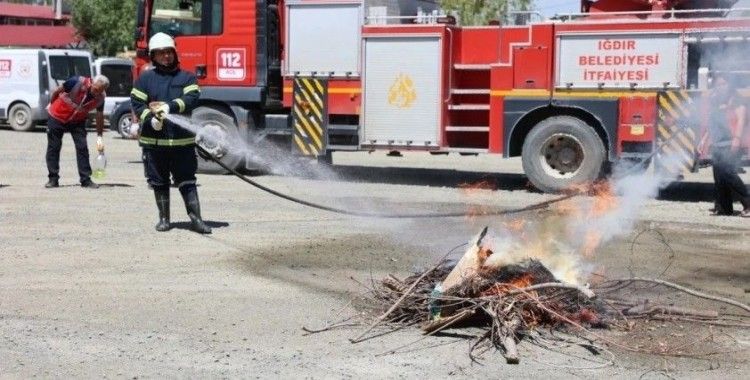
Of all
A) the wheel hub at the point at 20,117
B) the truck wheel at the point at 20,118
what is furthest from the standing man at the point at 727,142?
the wheel hub at the point at 20,117

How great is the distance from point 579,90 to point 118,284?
26.2 ft

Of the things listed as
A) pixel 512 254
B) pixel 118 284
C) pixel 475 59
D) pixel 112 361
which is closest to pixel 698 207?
pixel 475 59

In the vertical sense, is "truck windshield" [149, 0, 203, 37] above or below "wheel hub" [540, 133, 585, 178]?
above

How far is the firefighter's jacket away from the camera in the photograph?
32.4 ft

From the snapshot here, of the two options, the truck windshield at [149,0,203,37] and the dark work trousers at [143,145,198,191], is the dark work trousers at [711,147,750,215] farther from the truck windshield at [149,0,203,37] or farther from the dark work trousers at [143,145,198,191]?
the truck windshield at [149,0,203,37]

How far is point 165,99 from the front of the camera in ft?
32.6

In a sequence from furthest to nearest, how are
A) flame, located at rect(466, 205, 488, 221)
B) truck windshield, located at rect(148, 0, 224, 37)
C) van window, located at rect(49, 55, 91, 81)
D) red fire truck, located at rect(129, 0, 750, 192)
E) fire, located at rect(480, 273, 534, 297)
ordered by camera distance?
van window, located at rect(49, 55, 91, 81)
truck windshield, located at rect(148, 0, 224, 37)
red fire truck, located at rect(129, 0, 750, 192)
flame, located at rect(466, 205, 488, 221)
fire, located at rect(480, 273, 534, 297)

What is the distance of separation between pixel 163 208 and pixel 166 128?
0.80 metres

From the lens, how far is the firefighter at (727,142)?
11.9 m

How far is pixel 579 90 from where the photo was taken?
1399 centimetres

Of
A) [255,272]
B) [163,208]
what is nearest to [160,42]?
[163,208]

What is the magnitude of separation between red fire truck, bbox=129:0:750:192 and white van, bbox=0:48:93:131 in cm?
1215

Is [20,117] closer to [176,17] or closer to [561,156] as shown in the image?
[176,17]

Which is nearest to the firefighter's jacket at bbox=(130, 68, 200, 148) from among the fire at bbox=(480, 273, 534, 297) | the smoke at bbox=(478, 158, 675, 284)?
the smoke at bbox=(478, 158, 675, 284)
